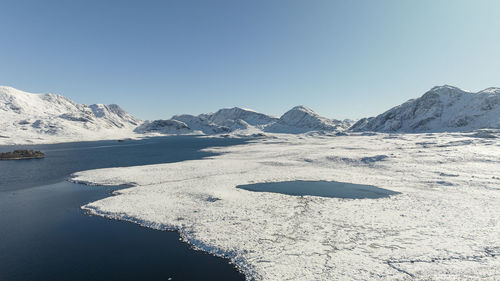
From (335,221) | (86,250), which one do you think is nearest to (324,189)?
(335,221)

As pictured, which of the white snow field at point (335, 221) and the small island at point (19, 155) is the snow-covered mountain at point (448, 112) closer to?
the white snow field at point (335, 221)

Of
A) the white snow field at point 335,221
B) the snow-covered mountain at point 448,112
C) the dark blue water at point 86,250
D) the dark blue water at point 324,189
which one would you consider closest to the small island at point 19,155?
the white snow field at point 335,221

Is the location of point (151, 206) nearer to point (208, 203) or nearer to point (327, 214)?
point (208, 203)

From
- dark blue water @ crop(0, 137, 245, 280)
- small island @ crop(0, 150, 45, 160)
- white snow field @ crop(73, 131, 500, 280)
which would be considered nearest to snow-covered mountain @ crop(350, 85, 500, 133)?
white snow field @ crop(73, 131, 500, 280)

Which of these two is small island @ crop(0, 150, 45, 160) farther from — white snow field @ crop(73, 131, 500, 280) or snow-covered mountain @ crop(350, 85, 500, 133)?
snow-covered mountain @ crop(350, 85, 500, 133)

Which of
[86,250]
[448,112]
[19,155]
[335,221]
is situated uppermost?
[448,112]

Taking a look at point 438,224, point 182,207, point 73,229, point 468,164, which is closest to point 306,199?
point 438,224

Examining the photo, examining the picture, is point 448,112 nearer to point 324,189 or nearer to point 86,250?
point 324,189
